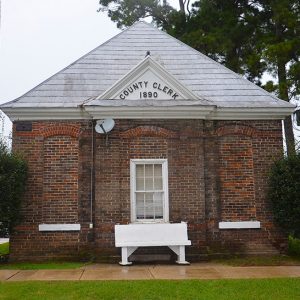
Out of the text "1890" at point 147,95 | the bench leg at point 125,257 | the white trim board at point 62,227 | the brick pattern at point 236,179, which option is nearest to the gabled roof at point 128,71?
the text "1890" at point 147,95

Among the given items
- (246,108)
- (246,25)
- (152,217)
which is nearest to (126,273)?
(152,217)

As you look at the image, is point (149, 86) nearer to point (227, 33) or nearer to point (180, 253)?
point (180, 253)

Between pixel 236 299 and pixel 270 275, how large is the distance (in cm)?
255

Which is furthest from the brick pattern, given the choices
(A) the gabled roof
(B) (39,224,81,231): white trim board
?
(B) (39,224,81,231): white trim board

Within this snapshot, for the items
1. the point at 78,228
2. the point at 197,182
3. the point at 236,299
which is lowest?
the point at 236,299

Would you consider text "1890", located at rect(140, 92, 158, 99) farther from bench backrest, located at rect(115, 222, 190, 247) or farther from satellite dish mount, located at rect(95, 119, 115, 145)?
bench backrest, located at rect(115, 222, 190, 247)

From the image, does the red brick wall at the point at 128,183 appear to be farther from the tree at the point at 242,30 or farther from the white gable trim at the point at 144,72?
the tree at the point at 242,30

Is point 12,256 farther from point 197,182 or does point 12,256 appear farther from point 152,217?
point 197,182

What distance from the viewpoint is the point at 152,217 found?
12992mm

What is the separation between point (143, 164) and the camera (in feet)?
Result: 43.2

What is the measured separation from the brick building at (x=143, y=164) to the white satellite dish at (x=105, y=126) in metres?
0.07

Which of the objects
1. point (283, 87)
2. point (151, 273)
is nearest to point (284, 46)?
point (283, 87)

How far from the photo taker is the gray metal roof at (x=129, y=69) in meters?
13.6

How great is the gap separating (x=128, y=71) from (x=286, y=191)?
590 cm
